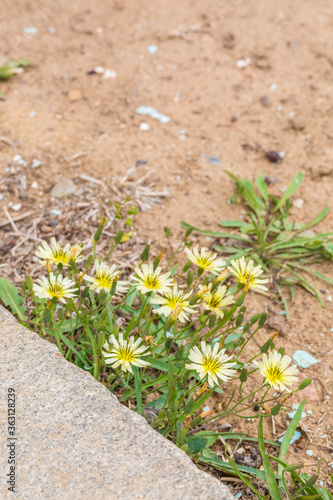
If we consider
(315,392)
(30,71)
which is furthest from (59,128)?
(315,392)

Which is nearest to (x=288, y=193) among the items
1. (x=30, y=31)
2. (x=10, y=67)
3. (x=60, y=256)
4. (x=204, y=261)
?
(x=204, y=261)

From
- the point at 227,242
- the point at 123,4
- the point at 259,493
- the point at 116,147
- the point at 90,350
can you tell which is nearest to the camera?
the point at 259,493

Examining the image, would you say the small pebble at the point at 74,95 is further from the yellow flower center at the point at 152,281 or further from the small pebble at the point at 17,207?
the yellow flower center at the point at 152,281

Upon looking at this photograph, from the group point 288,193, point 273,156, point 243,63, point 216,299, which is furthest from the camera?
point 243,63

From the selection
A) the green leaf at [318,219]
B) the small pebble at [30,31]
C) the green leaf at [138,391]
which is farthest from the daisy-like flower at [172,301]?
the small pebble at [30,31]

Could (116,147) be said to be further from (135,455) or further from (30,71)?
(135,455)

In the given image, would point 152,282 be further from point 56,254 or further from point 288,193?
point 288,193
